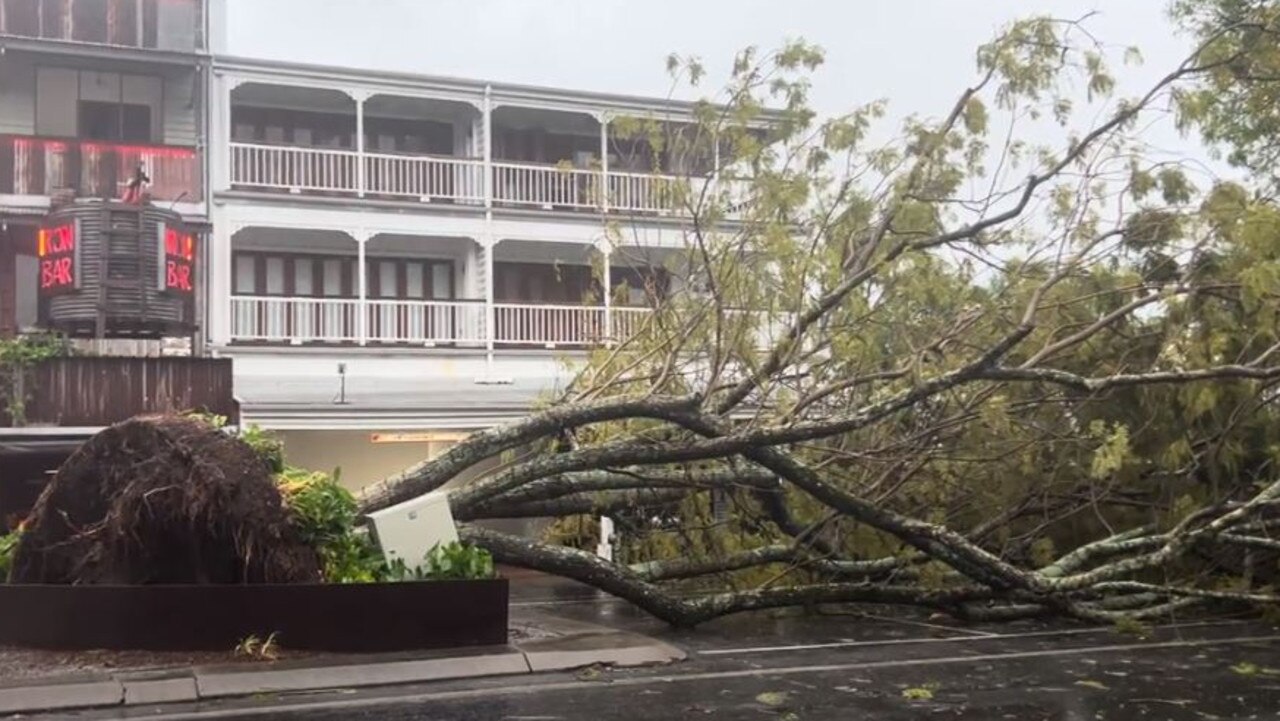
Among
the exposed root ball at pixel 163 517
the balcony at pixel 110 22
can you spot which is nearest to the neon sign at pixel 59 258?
the balcony at pixel 110 22

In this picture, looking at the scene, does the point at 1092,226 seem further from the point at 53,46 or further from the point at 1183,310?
the point at 53,46

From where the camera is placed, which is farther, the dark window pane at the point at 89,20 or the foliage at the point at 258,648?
the dark window pane at the point at 89,20

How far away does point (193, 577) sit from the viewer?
A: 10.6m

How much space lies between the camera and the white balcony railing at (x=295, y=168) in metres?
22.1

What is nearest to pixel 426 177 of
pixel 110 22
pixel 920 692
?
pixel 110 22

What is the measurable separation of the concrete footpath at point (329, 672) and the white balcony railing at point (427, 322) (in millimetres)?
11491

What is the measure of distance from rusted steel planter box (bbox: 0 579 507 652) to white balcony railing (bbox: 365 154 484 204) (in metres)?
13.5

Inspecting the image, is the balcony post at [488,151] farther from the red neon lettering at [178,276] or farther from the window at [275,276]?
the red neon lettering at [178,276]

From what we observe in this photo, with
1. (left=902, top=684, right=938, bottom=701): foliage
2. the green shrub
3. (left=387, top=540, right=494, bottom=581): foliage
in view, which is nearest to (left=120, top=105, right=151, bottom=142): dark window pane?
the green shrub

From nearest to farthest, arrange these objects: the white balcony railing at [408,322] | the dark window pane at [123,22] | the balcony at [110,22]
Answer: the balcony at [110,22] → the white balcony railing at [408,322] → the dark window pane at [123,22]

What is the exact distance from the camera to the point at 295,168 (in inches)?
882

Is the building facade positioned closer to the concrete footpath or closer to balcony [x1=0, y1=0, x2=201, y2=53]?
balcony [x1=0, y1=0, x2=201, y2=53]

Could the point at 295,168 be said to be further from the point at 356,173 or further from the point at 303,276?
the point at 303,276

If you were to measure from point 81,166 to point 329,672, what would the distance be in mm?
14276
